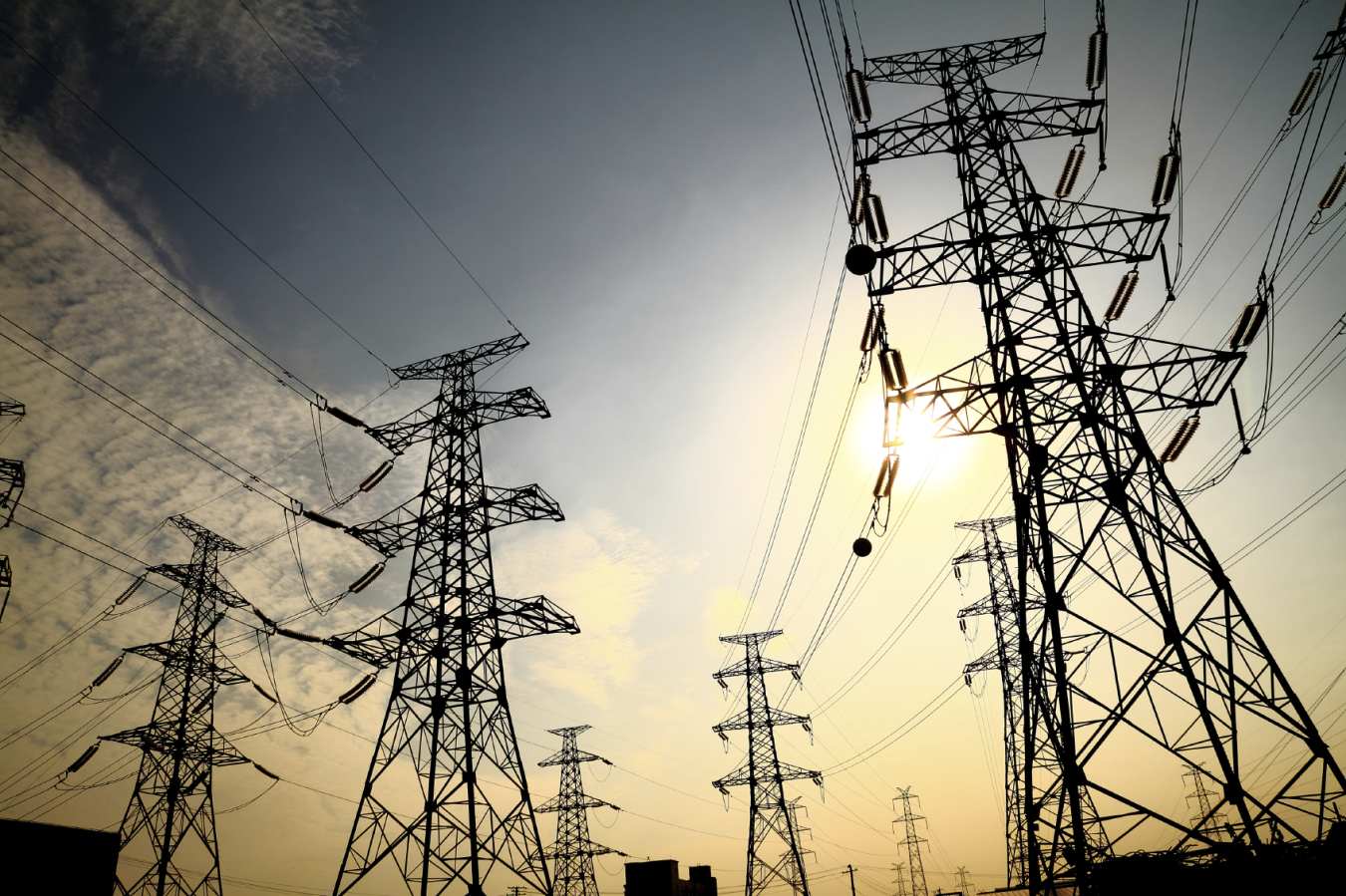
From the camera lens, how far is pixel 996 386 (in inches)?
494

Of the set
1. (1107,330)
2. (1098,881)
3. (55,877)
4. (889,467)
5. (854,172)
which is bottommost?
(1098,881)

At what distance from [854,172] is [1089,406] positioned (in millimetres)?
6657

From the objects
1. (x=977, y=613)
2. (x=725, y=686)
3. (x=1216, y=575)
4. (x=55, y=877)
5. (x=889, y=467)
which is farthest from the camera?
(x=725, y=686)

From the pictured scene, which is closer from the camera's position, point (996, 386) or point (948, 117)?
point (996, 386)

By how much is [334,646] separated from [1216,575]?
19713 millimetres

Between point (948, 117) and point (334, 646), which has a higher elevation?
point (948, 117)

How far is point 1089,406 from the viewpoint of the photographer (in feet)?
39.1

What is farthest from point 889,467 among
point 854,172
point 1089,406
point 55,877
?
point 55,877

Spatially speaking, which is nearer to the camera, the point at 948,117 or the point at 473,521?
the point at 948,117

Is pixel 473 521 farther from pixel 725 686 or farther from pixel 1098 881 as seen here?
pixel 725 686

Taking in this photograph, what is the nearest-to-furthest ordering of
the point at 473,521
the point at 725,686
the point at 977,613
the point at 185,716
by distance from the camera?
the point at 473,521
the point at 185,716
the point at 977,613
the point at 725,686

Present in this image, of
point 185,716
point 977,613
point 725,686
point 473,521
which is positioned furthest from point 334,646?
point 977,613

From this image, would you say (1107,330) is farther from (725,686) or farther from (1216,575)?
(725,686)

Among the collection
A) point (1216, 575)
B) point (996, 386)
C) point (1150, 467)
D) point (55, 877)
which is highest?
point (996, 386)
